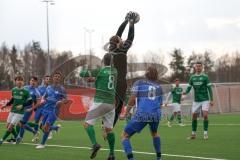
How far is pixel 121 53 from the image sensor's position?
40.9 feet

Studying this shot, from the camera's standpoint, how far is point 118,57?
41.4ft

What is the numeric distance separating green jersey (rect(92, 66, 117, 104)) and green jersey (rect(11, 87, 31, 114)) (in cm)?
620

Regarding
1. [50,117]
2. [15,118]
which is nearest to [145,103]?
[50,117]

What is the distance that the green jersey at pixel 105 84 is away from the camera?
474 inches

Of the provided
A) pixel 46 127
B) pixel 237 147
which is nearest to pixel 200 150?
pixel 237 147

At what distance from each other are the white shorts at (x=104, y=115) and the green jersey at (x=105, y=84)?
0.34 feet

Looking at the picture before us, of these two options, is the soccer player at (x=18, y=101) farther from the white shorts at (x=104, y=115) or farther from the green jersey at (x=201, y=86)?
the white shorts at (x=104, y=115)

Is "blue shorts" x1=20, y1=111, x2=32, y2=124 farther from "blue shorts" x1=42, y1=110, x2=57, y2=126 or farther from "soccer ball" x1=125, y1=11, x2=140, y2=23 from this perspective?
"soccer ball" x1=125, y1=11, x2=140, y2=23

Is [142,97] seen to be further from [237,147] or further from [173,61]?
[173,61]

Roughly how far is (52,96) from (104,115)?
631 cm

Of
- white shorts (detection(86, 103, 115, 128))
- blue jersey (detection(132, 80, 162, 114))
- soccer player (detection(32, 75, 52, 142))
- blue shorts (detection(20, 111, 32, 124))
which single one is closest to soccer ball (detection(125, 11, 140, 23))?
blue jersey (detection(132, 80, 162, 114))

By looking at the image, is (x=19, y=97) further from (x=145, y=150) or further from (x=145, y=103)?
(x=145, y=103)

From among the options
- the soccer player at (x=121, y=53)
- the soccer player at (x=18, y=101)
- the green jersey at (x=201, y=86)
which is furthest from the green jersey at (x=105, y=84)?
the green jersey at (x=201, y=86)

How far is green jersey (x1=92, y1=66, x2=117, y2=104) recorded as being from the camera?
12.0 m
